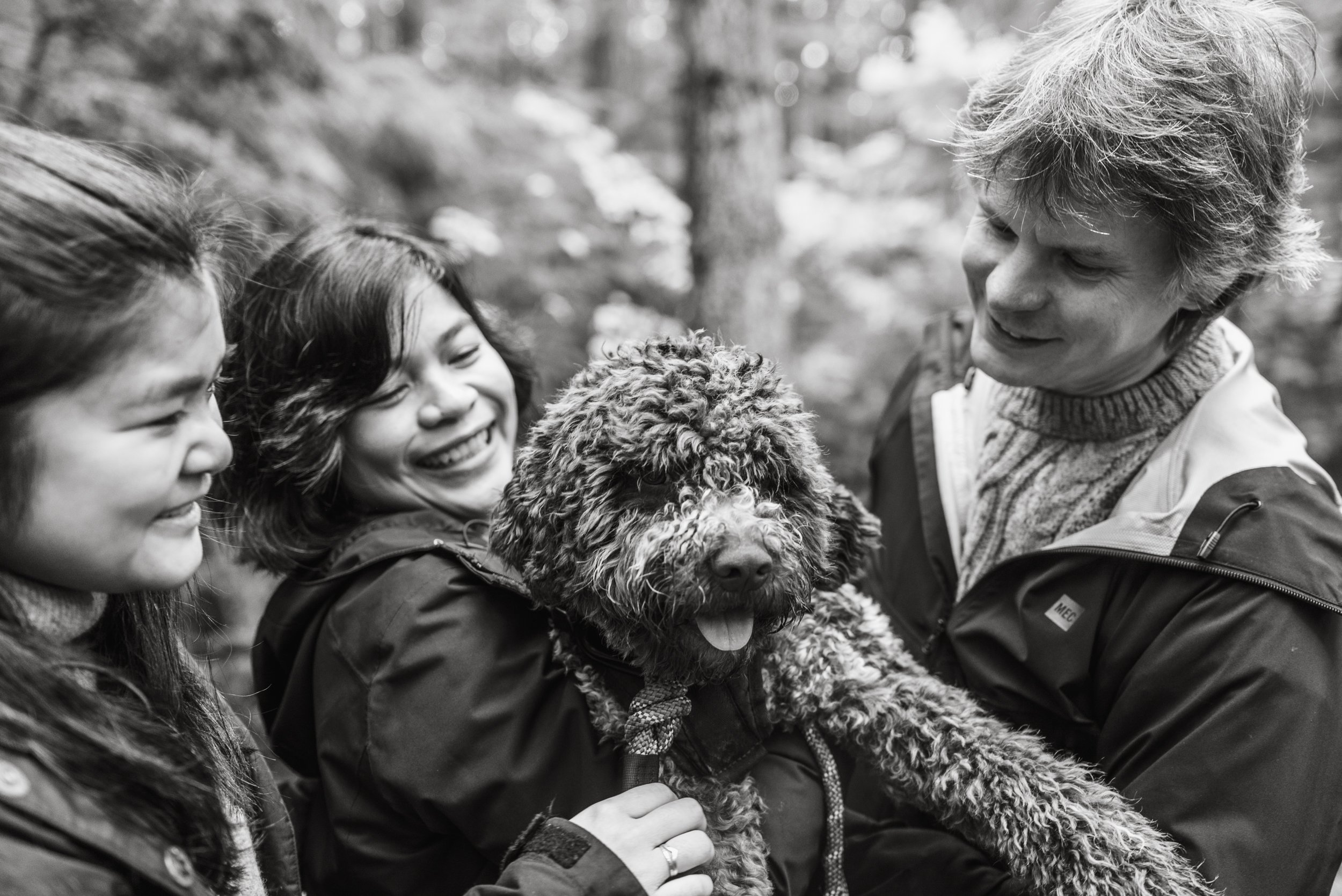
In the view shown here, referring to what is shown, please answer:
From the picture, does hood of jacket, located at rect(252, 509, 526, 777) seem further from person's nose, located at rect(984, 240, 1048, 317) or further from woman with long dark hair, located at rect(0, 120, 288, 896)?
person's nose, located at rect(984, 240, 1048, 317)

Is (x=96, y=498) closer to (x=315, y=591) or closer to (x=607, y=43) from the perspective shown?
(x=315, y=591)

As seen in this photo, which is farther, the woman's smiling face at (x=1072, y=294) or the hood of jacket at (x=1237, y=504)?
the woman's smiling face at (x=1072, y=294)

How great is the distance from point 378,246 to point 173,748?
1413mm

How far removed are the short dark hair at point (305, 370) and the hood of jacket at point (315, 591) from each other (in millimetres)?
124

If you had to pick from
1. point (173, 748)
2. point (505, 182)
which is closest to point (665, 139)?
point (505, 182)

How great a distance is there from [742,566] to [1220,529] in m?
1.09

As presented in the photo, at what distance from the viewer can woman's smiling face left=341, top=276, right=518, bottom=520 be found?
99.3 inches

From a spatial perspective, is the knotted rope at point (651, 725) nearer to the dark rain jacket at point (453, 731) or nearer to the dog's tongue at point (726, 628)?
the dark rain jacket at point (453, 731)

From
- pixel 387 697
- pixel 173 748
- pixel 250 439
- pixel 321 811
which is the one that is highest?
pixel 250 439

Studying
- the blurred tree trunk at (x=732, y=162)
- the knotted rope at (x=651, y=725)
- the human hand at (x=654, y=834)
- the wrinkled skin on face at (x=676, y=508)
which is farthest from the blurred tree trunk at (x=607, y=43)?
the human hand at (x=654, y=834)

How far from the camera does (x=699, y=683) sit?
209 centimetres

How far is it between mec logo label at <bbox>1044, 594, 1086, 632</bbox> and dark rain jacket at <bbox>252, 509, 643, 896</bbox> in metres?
1.08

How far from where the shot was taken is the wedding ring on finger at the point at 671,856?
1952 millimetres

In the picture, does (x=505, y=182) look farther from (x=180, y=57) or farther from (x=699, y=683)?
(x=699, y=683)
